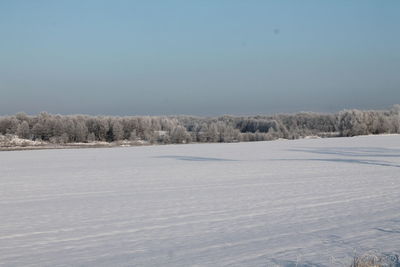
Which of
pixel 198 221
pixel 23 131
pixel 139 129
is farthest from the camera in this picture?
pixel 139 129

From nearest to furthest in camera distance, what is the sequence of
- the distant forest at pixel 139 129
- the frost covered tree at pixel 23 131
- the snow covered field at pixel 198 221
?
the snow covered field at pixel 198 221, the frost covered tree at pixel 23 131, the distant forest at pixel 139 129

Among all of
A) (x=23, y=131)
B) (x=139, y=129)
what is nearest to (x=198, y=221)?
(x=23, y=131)

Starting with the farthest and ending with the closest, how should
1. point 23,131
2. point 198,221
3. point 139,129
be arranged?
point 139,129 < point 23,131 < point 198,221

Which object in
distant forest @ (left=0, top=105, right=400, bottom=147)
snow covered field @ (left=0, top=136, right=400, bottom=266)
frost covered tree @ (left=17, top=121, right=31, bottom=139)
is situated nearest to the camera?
snow covered field @ (left=0, top=136, right=400, bottom=266)

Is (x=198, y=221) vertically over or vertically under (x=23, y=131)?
under

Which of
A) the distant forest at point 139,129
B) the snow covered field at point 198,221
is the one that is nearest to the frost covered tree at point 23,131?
the distant forest at point 139,129

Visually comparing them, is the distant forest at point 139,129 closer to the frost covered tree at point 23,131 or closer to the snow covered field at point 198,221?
the frost covered tree at point 23,131

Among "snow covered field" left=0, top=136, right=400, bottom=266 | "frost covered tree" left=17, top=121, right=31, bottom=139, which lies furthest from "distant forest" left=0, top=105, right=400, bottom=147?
"snow covered field" left=0, top=136, right=400, bottom=266

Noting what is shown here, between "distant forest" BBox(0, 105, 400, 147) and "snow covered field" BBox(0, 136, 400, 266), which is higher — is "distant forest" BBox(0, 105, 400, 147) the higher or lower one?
the higher one

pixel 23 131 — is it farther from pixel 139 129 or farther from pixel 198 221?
pixel 198 221

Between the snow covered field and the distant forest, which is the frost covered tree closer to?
the distant forest

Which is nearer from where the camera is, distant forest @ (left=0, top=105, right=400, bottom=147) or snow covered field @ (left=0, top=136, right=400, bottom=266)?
snow covered field @ (left=0, top=136, right=400, bottom=266)

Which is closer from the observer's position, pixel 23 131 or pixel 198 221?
pixel 198 221

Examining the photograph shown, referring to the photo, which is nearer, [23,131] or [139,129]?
[23,131]
